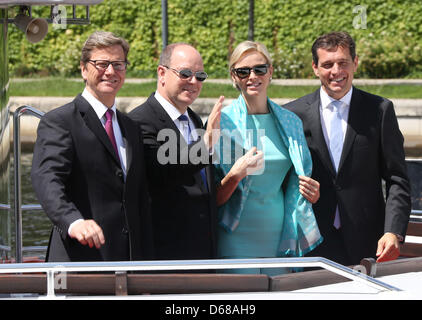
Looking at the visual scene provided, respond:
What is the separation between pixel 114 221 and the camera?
3.21 metres

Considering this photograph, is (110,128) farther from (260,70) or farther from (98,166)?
(260,70)

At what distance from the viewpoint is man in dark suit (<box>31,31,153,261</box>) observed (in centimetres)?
310

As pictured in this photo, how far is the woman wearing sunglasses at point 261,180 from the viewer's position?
3.51 m

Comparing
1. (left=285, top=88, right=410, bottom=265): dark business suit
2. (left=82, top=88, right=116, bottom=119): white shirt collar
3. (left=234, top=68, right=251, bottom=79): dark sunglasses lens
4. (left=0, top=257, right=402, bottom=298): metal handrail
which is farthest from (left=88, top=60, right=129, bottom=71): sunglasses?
(left=285, top=88, right=410, bottom=265): dark business suit

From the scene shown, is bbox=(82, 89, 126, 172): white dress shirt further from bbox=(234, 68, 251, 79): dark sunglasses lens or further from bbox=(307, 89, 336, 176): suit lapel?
bbox=(307, 89, 336, 176): suit lapel

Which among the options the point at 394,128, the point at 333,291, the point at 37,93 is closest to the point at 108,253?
the point at 333,291

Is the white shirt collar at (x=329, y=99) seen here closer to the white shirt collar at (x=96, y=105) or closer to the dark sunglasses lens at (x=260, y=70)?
the dark sunglasses lens at (x=260, y=70)

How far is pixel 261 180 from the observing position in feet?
11.5

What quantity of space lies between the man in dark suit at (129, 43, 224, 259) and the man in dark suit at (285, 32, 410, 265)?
601 millimetres

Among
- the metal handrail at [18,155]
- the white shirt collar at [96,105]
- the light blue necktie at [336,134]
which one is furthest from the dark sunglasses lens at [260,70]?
the metal handrail at [18,155]

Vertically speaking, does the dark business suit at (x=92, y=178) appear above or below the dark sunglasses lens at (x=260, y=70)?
below

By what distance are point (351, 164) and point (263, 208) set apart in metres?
0.50

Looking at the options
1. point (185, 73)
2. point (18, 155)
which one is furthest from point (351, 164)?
point (18, 155)

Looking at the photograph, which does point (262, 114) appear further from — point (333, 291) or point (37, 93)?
point (37, 93)
